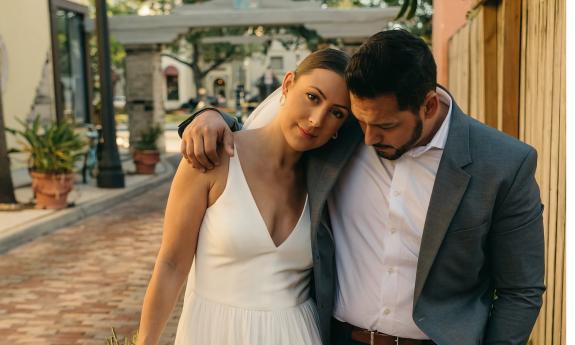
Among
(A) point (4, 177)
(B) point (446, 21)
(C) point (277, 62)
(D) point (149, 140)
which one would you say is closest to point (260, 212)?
(B) point (446, 21)

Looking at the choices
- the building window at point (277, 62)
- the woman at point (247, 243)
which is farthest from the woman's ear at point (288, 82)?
the building window at point (277, 62)

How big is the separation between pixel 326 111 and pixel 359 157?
26cm

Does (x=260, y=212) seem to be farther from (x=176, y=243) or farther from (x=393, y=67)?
(x=393, y=67)

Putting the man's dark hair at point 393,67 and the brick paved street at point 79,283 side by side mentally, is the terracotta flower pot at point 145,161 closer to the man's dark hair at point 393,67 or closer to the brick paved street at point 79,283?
the brick paved street at point 79,283

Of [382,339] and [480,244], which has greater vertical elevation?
[480,244]

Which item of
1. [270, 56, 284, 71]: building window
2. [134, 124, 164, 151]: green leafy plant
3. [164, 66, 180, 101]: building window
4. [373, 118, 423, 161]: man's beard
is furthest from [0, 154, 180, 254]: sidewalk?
[270, 56, 284, 71]: building window

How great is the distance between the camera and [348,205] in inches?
89.7

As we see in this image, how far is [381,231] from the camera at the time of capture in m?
2.18

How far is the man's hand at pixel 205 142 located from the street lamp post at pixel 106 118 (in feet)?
36.8

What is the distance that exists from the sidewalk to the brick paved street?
0.18 m

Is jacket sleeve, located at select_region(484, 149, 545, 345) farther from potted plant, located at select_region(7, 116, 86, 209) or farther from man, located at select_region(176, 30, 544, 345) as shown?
potted plant, located at select_region(7, 116, 86, 209)

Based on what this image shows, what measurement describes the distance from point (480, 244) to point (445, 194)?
0.61ft

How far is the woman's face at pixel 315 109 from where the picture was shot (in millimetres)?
2133
